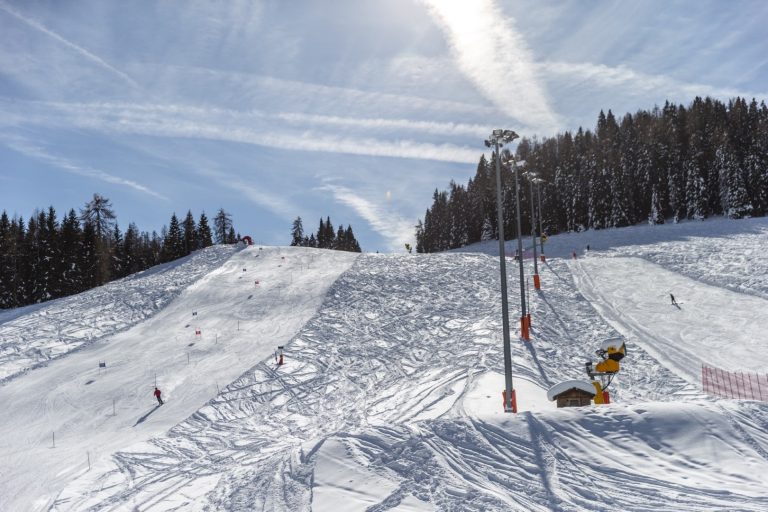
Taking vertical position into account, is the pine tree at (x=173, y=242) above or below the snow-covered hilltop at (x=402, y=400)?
above

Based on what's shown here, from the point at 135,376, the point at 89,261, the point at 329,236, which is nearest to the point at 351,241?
the point at 329,236

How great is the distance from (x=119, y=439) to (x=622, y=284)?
3436 cm

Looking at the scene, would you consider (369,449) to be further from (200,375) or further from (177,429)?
(200,375)

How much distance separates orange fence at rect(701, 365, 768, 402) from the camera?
18.1m

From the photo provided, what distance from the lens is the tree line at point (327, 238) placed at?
358 feet

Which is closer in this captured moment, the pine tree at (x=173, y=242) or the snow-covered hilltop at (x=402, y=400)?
the snow-covered hilltop at (x=402, y=400)

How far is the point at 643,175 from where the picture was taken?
3130 inches

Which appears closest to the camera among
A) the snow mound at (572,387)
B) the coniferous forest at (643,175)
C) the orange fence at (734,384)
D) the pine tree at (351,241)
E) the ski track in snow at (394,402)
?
the ski track in snow at (394,402)

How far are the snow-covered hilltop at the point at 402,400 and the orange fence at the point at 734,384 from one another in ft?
1.70

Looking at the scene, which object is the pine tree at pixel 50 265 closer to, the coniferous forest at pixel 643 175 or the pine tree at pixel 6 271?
the pine tree at pixel 6 271

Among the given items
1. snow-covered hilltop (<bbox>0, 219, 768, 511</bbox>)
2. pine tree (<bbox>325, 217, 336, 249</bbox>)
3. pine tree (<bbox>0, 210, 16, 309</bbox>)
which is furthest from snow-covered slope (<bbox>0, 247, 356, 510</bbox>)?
pine tree (<bbox>325, 217, 336, 249</bbox>)

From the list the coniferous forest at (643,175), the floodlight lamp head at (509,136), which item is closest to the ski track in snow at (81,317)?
the floodlight lamp head at (509,136)

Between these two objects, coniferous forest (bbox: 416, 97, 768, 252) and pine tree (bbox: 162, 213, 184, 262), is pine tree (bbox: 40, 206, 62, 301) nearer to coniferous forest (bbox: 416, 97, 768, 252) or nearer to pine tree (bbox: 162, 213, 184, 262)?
pine tree (bbox: 162, 213, 184, 262)

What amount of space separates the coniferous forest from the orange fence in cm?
4818
